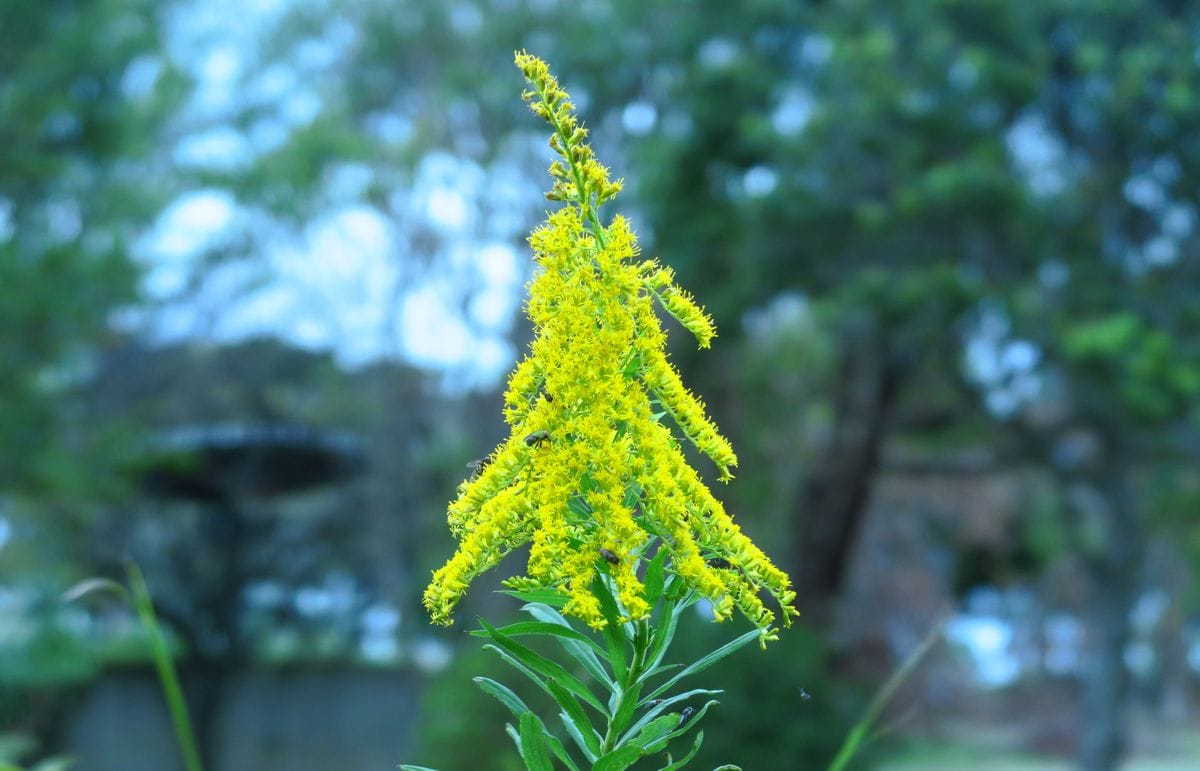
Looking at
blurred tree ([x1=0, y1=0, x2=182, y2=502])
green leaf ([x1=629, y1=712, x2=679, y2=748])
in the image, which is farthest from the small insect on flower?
blurred tree ([x1=0, y1=0, x2=182, y2=502])

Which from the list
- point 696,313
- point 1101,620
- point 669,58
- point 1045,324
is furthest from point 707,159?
point 696,313

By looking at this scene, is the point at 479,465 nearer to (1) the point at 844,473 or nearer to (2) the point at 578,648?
(2) the point at 578,648

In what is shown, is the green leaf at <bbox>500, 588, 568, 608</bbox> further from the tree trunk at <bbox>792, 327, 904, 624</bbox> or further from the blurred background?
the tree trunk at <bbox>792, 327, 904, 624</bbox>

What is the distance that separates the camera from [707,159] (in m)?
14.1

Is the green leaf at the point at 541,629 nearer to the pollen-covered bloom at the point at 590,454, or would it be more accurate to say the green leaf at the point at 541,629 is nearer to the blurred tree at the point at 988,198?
the pollen-covered bloom at the point at 590,454

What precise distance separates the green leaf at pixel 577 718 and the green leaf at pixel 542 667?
14 millimetres

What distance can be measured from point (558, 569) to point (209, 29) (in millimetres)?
19928

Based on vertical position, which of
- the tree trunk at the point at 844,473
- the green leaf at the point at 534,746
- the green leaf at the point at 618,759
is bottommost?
the green leaf at the point at 618,759

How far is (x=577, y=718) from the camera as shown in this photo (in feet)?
5.85

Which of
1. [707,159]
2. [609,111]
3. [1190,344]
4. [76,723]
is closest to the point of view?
[1190,344]

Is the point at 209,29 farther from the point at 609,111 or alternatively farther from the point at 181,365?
the point at 609,111

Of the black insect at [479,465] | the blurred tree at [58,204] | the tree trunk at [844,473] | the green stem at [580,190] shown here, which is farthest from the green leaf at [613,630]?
the tree trunk at [844,473]

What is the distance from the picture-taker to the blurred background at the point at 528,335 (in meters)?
12.3

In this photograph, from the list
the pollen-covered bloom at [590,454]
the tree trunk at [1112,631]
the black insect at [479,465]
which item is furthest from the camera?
the tree trunk at [1112,631]
